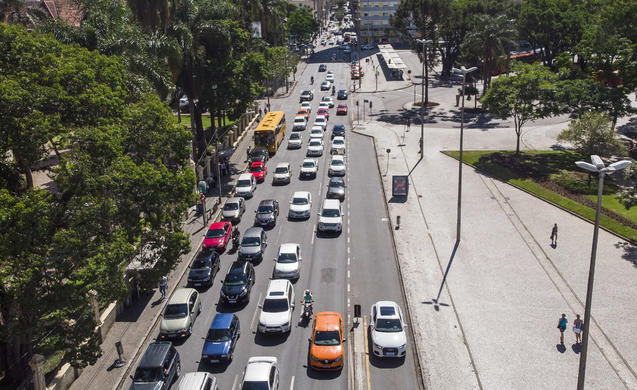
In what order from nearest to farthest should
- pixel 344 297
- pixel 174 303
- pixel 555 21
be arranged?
1. pixel 174 303
2. pixel 344 297
3. pixel 555 21

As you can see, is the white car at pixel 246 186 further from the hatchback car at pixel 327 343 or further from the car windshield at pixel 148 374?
the car windshield at pixel 148 374

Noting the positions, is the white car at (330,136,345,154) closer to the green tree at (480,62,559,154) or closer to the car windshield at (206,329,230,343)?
the green tree at (480,62,559,154)

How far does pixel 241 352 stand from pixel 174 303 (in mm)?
5150

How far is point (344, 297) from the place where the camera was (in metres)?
35.7

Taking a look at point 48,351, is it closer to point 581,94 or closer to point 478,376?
point 478,376

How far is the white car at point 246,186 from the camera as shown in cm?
5362

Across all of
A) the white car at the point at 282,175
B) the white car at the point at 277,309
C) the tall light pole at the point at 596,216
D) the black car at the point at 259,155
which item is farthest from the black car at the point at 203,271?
the black car at the point at 259,155

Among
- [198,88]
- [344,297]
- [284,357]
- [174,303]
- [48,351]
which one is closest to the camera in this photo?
[48,351]

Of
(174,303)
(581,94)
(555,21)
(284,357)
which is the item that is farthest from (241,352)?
(555,21)

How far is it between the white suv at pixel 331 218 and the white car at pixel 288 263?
5.81 metres

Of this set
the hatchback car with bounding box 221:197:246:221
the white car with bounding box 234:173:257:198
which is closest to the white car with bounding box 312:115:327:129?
the white car with bounding box 234:173:257:198

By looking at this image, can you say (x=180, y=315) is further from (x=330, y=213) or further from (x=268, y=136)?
(x=268, y=136)

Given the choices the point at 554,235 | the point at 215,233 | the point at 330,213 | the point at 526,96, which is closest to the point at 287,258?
the point at 215,233

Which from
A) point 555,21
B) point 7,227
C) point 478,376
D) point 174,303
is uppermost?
point 555,21
